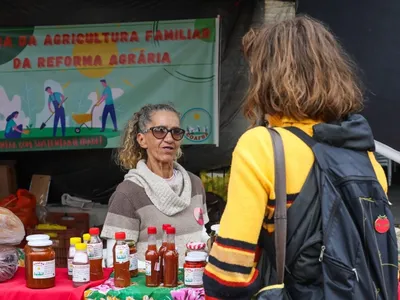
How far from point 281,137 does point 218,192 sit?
14.1ft

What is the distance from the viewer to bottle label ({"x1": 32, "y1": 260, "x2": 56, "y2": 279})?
274 cm

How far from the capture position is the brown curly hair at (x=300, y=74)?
6.29 feet

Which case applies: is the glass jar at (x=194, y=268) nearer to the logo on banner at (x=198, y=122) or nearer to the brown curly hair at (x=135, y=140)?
the brown curly hair at (x=135, y=140)

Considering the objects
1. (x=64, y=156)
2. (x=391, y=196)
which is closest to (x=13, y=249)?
(x=64, y=156)

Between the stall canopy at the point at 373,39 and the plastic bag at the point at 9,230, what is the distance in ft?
12.9

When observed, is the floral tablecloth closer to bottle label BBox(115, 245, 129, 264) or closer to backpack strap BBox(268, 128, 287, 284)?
bottle label BBox(115, 245, 129, 264)

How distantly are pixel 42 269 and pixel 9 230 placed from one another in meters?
0.45

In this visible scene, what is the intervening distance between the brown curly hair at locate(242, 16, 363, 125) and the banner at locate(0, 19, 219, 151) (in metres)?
4.02

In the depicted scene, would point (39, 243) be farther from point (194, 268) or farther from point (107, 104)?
point (107, 104)

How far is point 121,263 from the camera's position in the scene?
2721 millimetres

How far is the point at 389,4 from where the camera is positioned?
6223 mm

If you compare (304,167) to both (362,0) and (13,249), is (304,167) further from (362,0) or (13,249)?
(362,0)

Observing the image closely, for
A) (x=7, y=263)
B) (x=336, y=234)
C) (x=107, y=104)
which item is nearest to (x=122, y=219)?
(x=7, y=263)

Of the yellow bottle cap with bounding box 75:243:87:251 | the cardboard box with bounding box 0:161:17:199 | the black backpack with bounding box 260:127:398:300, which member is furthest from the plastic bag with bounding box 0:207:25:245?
the cardboard box with bounding box 0:161:17:199
